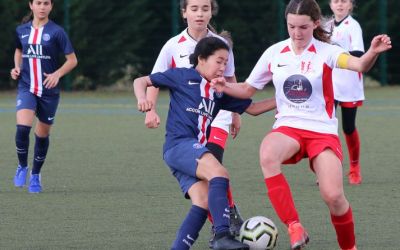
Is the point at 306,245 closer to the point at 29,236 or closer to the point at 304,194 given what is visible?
the point at 29,236

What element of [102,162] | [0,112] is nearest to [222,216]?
[102,162]

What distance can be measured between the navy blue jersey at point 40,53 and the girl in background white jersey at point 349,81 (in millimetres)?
2627

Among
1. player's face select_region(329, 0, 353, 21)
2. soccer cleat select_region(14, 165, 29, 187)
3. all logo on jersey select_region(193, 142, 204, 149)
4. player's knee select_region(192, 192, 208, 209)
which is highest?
all logo on jersey select_region(193, 142, 204, 149)

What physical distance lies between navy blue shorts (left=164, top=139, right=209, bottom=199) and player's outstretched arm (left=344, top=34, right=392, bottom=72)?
1028 millimetres

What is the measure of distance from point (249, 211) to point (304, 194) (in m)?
1.17

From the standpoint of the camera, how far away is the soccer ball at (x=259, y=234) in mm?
6926

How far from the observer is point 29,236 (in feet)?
25.3

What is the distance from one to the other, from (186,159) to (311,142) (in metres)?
0.85

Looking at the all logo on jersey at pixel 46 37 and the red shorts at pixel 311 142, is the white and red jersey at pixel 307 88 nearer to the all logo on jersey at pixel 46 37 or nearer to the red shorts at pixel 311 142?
the red shorts at pixel 311 142

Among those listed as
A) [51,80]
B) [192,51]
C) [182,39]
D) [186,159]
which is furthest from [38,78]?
[186,159]

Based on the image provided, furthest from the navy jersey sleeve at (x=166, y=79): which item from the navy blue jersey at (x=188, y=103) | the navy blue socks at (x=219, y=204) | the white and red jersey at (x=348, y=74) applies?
the white and red jersey at (x=348, y=74)

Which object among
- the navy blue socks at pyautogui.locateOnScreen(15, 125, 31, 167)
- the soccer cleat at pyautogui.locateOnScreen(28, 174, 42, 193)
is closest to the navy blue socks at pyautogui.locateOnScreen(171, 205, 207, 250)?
the soccer cleat at pyautogui.locateOnScreen(28, 174, 42, 193)

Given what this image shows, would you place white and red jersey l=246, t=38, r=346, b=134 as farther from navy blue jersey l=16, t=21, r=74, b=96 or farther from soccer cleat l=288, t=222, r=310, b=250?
navy blue jersey l=16, t=21, r=74, b=96

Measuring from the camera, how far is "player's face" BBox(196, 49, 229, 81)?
7.01 meters
